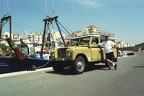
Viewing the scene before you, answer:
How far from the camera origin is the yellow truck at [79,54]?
33.8 feet

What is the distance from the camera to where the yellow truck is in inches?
406

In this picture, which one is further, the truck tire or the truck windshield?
the truck windshield

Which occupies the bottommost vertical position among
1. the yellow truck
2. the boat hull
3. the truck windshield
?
the boat hull

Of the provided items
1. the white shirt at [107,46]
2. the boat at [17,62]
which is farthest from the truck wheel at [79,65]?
the boat at [17,62]

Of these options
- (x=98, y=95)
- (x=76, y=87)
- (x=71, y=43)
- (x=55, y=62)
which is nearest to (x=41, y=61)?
(x=71, y=43)

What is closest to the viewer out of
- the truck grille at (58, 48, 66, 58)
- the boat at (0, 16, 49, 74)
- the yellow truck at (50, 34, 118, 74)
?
the yellow truck at (50, 34, 118, 74)

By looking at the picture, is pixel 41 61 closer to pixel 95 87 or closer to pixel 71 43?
pixel 71 43

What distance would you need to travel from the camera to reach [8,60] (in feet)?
54.3

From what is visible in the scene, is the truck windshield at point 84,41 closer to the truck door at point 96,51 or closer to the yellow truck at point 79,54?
the yellow truck at point 79,54

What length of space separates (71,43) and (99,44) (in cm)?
173

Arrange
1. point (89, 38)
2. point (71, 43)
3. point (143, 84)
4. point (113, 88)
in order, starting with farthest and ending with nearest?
1. point (71, 43)
2. point (89, 38)
3. point (143, 84)
4. point (113, 88)

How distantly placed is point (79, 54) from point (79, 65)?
54cm

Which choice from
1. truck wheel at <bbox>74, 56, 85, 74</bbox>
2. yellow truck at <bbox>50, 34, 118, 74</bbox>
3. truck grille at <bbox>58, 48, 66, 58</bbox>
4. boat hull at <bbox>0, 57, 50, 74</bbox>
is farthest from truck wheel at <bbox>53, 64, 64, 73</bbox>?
boat hull at <bbox>0, 57, 50, 74</bbox>

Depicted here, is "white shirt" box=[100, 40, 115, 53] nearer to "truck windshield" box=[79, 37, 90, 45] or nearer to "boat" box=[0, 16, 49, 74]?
"truck windshield" box=[79, 37, 90, 45]
